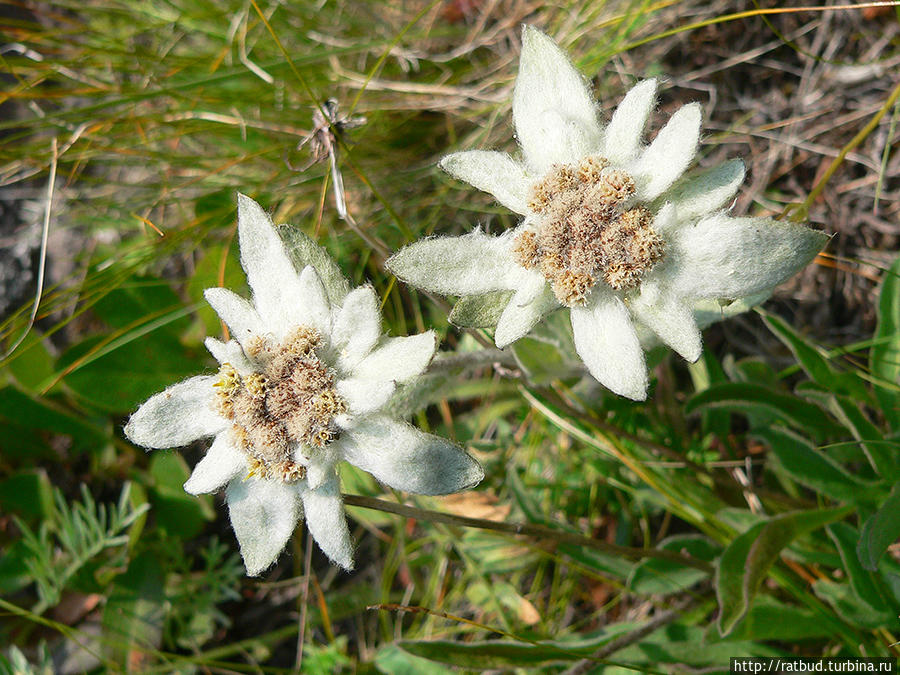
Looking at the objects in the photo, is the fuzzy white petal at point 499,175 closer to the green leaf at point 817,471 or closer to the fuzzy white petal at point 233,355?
the fuzzy white petal at point 233,355

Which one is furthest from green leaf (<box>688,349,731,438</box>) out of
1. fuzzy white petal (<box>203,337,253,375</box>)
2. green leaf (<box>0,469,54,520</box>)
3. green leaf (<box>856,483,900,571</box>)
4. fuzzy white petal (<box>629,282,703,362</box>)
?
green leaf (<box>0,469,54,520</box>)

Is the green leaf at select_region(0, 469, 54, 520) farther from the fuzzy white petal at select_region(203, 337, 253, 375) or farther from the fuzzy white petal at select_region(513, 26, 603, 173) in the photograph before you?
the fuzzy white petal at select_region(513, 26, 603, 173)

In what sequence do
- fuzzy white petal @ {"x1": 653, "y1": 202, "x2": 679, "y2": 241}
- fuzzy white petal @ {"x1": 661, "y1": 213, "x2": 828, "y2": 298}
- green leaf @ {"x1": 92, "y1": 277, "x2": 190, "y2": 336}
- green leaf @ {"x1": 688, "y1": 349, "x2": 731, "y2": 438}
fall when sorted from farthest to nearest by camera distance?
green leaf @ {"x1": 92, "y1": 277, "x2": 190, "y2": 336}, green leaf @ {"x1": 688, "y1": 349, "x2": 731, "y2": 438}, fuzzy white petal @ {"x1": 653, "y1": 202, "x2": 679, "y2": 241}, fuzzy white petal @ {"x1": 661, "y1": 213, "x2": 828, "y2": 298}

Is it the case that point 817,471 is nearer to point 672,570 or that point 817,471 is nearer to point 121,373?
point 672,570

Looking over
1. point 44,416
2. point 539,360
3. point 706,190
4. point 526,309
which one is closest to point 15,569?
point 44,416

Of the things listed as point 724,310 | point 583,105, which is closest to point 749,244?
point 724,310

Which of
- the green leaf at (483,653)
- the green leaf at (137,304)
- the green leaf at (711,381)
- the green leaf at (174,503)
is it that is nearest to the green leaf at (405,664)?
the green leaf at (483,653)

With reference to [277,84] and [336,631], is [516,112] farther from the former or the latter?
[336,631]
